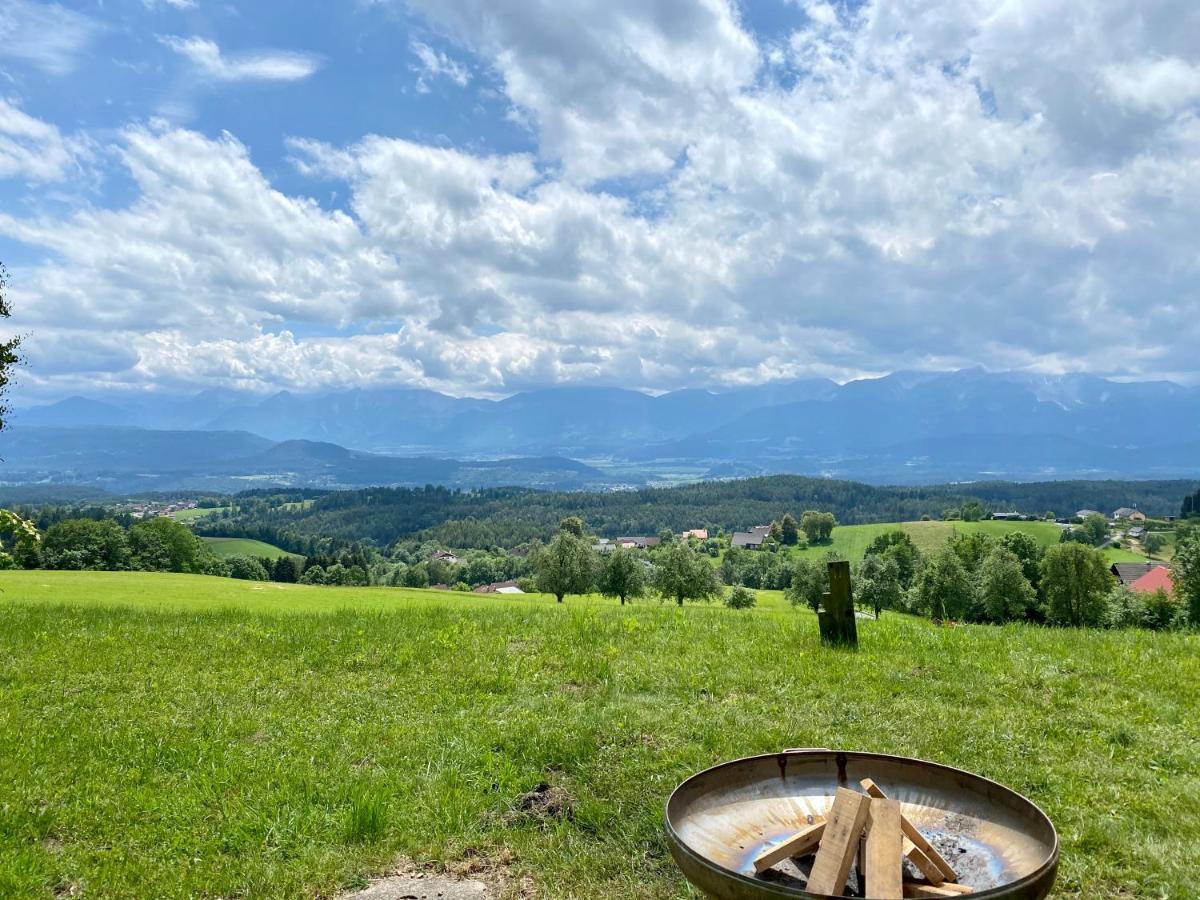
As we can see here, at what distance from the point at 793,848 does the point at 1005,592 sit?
61.4 metres

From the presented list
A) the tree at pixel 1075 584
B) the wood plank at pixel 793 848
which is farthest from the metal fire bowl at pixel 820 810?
the tree at pixel 1075 584

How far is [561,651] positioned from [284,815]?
549 cm

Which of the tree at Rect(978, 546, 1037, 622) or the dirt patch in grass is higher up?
the dirt patch in grass

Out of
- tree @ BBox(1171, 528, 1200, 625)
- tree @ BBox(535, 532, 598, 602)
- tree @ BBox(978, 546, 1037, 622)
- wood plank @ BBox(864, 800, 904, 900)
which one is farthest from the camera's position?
tree @ BBox(978, 546, 1037, 622)

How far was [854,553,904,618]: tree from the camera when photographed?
64188mm

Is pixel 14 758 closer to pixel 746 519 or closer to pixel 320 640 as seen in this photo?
pixel 320 640

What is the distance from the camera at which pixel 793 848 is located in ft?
10.6

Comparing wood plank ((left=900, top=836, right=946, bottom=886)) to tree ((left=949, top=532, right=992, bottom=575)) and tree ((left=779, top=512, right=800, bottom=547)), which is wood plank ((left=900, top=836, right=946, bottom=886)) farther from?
tree ((left=779, top=512, right=800, bottom=547))

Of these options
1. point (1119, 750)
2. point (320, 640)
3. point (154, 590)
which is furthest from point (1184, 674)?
point (154, 590)

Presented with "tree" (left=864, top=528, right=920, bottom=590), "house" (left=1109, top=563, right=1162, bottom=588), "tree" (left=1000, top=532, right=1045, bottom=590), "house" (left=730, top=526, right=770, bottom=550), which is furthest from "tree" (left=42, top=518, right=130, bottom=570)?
"house" (left=1109, top=563, right=1162, bottom=588)

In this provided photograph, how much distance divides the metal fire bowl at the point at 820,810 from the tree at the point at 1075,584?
180 ft

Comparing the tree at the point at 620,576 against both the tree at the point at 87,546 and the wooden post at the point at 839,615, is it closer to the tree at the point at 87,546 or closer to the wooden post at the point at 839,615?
the wooden post at the point at 839,615

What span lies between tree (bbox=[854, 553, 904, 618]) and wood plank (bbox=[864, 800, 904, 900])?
61375 mm

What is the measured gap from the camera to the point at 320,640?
12.3 m
